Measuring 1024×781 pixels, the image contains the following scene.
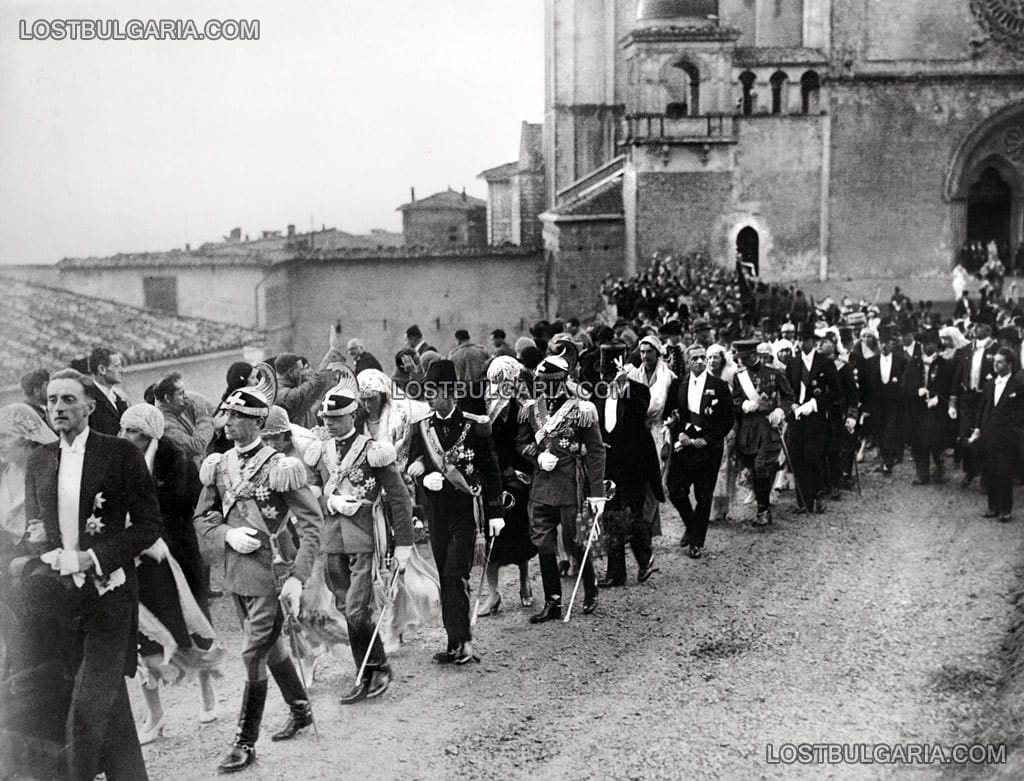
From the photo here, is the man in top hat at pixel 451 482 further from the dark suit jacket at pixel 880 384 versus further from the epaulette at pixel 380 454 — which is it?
the dark suit jacket at pixel 880 384

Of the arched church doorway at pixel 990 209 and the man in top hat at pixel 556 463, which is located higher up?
the arched church doorway at pixel 990 209

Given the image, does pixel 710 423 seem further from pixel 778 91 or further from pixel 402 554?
pixel 778 91

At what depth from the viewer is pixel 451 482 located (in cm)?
792

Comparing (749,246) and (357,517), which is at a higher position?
(749,246)

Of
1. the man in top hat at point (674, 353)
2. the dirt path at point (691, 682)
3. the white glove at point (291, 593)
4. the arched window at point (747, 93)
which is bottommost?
the dirt path at point (691, 682)

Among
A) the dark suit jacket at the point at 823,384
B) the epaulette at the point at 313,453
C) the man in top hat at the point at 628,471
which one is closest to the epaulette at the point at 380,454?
the epaulette at the point at 313,453

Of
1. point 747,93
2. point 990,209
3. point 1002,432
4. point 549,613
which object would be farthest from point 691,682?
point 990,209

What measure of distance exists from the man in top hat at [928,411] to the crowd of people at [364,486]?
0.10ft

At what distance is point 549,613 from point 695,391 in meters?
2.86

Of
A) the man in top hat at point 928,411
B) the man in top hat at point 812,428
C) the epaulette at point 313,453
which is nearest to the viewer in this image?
the epaulette at point 313,453

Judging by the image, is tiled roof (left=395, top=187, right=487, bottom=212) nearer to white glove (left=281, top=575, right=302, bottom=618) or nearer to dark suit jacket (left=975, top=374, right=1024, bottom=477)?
dark suit jacket (left=975, top=374, right=1024, bottom=477)

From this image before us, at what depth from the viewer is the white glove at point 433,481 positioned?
779 centimetres

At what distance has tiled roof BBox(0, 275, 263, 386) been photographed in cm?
1158

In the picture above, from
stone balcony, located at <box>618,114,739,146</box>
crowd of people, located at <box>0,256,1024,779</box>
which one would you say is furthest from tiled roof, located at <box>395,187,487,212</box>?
crowd of people, located at <box>0,256,1024,779</box>
